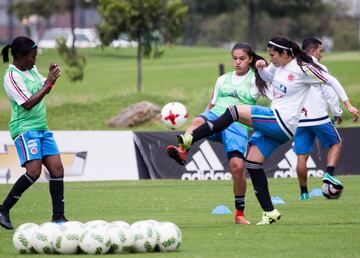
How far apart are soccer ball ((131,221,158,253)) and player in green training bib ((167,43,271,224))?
279 centimetres

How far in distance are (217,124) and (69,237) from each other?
8.79 ft

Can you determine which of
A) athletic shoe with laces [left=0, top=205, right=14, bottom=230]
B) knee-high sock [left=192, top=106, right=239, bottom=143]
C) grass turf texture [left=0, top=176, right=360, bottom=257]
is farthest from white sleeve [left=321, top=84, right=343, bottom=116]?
athletic shoe with laces [left=0, top=205, right=14, bottom=230]

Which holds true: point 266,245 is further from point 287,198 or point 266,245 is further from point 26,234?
point 287,198

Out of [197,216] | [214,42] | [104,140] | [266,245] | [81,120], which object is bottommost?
[214,42]

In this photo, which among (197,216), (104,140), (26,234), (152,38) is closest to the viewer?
(26,234)

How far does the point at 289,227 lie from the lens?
39.5 ft

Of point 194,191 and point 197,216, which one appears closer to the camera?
point 197,216

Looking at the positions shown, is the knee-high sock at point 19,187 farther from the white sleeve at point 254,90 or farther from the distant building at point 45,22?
the distant building at point 45,22

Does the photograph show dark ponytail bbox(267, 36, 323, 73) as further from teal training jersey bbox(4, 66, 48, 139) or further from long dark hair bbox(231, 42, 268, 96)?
teal training jersey bbox(4, 66, 48, 139)

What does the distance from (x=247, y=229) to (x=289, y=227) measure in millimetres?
521

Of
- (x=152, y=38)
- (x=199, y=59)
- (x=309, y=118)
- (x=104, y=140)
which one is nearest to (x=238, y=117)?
(x=309, y=118)

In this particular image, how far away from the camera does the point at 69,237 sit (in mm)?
9805

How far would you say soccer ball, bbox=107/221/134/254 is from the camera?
9.70 metres

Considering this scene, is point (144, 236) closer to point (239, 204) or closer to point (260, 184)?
point (260, 184)
